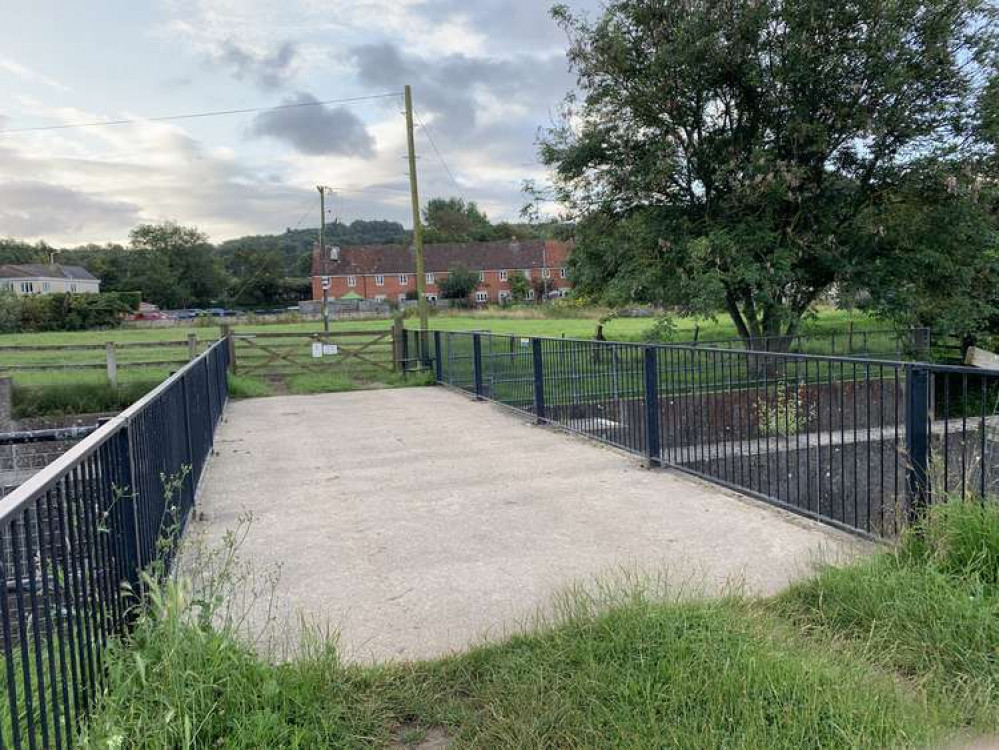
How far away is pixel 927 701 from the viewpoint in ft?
8.64

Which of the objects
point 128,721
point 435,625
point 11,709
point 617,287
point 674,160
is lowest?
point 435,625

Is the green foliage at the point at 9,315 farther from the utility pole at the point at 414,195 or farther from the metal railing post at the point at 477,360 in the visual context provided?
the metal railing post at the point at 477,360

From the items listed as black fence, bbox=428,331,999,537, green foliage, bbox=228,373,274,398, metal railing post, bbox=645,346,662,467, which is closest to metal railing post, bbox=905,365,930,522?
black fence, bbox=428,331,999,537

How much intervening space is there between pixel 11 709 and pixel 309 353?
19.9m

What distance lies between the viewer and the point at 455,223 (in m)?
119

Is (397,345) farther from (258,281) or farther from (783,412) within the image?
(258,281)

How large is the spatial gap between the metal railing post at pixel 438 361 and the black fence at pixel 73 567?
36.8 feet

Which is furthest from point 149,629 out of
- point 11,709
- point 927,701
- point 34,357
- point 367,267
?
point 367,267

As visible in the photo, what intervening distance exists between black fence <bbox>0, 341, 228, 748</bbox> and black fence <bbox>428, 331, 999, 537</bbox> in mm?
3939

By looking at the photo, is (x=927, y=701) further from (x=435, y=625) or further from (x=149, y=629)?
(x=149, y=629)

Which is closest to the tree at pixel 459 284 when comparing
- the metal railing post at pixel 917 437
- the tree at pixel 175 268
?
the tree at pixel 175 268

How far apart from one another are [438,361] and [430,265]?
7460 cm

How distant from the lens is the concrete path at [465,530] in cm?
384

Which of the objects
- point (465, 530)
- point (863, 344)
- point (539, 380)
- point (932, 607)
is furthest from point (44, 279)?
point (932, 607)
